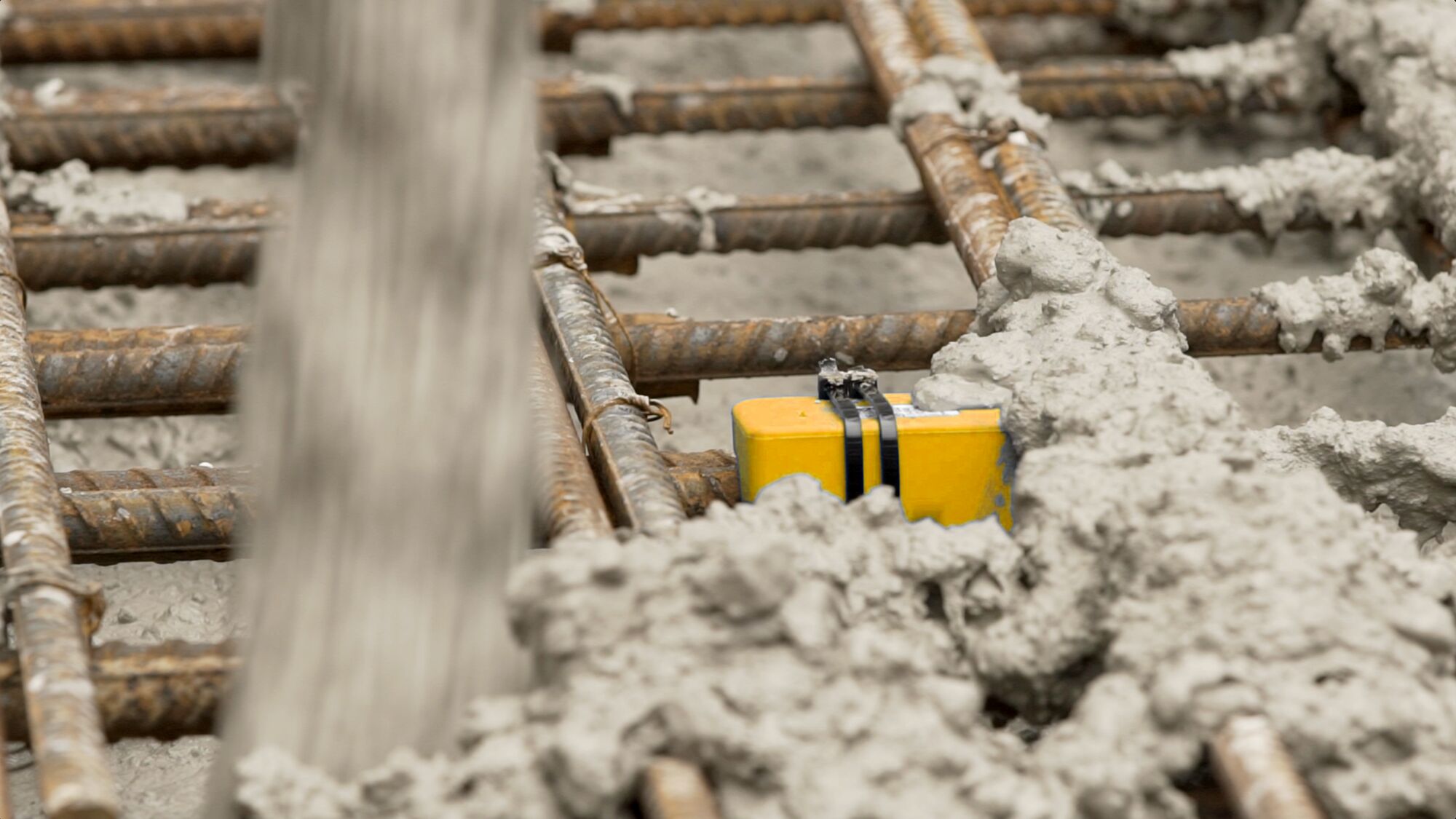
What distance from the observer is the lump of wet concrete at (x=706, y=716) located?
6.05ft

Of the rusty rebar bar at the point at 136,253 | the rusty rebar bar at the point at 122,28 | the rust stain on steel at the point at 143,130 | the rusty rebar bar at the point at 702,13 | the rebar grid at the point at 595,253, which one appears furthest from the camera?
the rusty rebar bar at the point at 702,13

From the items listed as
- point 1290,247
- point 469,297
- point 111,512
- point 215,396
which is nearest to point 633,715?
point 469,297

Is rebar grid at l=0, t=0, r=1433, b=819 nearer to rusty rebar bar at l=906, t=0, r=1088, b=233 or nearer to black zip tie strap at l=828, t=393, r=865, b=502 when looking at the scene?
rusty rebar bar at l=906, t=0, r=1088, b=233

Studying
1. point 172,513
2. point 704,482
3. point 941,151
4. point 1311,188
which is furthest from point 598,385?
point 1311,188

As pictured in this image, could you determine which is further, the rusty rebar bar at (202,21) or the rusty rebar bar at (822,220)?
the rusty rebar bar at (202,21)

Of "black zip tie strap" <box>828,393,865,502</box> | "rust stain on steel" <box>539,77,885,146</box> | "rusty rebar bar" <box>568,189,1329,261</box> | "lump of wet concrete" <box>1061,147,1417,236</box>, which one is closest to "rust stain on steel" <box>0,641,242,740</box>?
"black zip tie strap" <box>828,393,865,502</box>

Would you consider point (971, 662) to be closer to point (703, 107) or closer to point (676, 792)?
point (676, 792)

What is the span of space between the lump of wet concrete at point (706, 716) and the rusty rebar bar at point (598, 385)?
1.11 feet

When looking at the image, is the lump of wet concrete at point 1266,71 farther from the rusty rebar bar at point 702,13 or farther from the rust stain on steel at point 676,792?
the rust stain on steel at point 676,792

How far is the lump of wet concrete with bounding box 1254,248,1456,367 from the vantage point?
9.78 feet

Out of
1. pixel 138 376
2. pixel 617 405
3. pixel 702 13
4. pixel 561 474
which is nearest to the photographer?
pixel 561 474

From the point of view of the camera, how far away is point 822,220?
3324 millimetres

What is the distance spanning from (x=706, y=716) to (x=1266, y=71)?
94.4 inches

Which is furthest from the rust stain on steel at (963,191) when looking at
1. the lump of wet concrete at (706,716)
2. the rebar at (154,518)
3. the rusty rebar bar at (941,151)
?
the rebar at (154,518)
